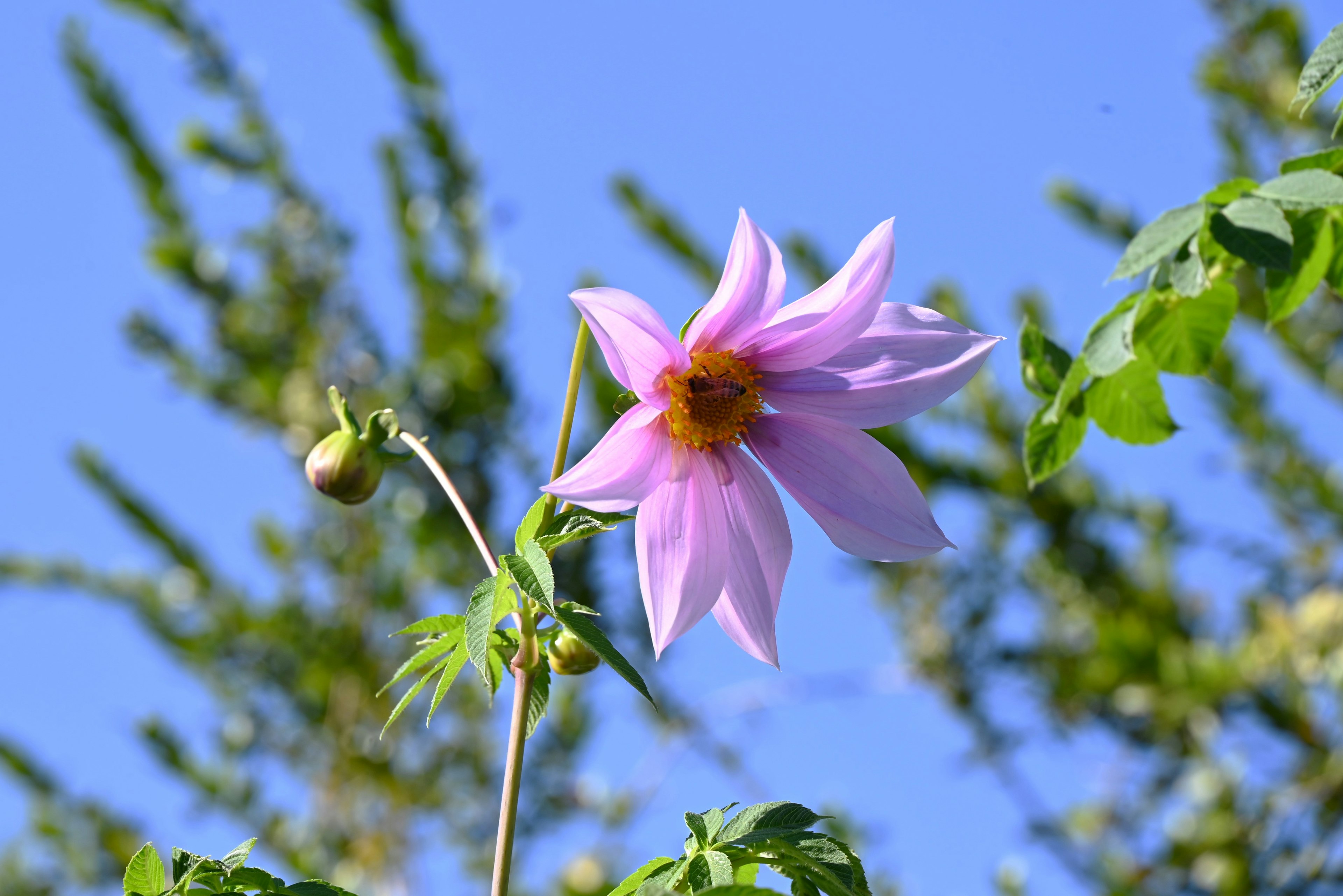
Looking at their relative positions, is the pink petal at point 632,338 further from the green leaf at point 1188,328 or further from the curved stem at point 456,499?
the green leaf at point 1188,328

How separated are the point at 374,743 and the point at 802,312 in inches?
104

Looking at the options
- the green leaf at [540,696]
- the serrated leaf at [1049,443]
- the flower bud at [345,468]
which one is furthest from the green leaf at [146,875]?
the serrated leaf at [1049,443]

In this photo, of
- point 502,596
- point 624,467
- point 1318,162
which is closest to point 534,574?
point 502,596

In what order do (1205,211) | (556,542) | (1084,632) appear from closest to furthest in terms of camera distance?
(556,542) < (1205,211) < (1084,632)

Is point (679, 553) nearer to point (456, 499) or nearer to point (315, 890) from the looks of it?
point (456, 499)

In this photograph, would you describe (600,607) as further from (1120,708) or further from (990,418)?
(1120,708)

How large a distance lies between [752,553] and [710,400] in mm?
114

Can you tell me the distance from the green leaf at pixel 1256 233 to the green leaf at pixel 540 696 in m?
0.49

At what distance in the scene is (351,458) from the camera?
790 mm

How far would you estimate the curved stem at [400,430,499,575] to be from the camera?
2.07 ft

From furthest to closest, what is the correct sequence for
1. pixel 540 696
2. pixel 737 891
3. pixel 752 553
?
pixel 752 553
pixel 540 696
pixel 737 891

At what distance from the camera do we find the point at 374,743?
3070mm

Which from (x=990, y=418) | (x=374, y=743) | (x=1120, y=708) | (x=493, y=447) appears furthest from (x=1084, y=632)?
(x=374, y=743)

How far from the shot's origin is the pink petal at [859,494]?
0.73m
